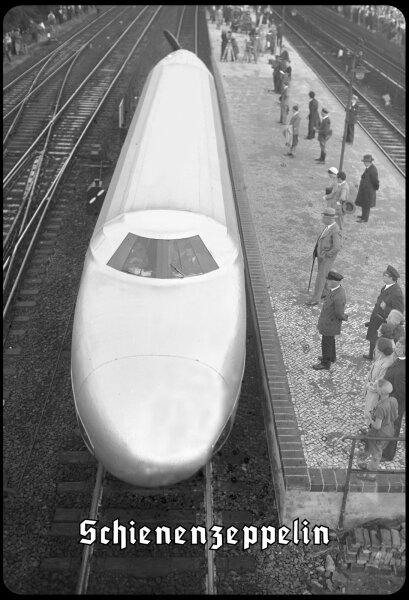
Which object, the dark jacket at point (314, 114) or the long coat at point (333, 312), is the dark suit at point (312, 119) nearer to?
the dark jacket at point (314, 114)

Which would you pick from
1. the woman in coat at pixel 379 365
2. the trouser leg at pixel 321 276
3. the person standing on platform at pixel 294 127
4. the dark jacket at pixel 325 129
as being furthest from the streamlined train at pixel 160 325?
the person standing on platform at pixel 294 127

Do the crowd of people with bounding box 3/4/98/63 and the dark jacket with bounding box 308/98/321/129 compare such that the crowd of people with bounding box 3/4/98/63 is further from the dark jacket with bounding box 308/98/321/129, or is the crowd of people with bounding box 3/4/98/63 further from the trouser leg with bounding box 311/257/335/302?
the trouser leg with bounding box 311/257/335/302

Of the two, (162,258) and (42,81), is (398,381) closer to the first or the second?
(162,258)

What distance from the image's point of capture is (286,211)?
46.8 ft

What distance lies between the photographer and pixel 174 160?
31.5ft

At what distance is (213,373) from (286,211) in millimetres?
9153

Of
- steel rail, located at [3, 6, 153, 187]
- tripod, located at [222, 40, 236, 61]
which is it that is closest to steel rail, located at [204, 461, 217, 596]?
steel rail, located at [3, 6, 153, 187]

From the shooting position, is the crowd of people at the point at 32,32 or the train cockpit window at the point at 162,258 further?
the crowd of people at the point at 32,32

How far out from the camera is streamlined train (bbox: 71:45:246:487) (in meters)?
5.39

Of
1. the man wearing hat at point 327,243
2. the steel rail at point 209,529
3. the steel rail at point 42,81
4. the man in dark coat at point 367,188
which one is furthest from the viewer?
the steel rail at point 42,81

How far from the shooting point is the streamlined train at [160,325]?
5395 millimetres

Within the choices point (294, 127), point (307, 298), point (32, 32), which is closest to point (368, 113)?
point (294, 127)

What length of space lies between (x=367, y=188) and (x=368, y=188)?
2cm

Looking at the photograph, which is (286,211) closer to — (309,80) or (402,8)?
(402,8)
